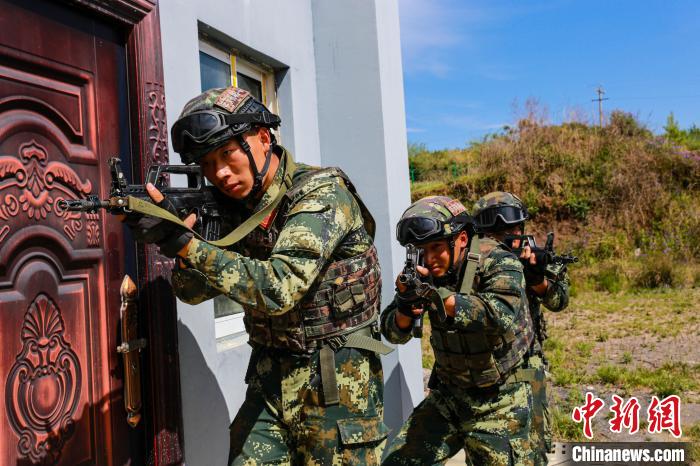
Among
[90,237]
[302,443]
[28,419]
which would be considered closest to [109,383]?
[28,419]

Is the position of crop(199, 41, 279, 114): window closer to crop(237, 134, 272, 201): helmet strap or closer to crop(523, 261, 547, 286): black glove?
crop(237, 134, 272, 201): helmet strap

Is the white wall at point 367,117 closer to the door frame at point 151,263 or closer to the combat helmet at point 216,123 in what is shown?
the door frame at point 151,263

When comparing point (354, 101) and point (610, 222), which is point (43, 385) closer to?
point (354, 101)

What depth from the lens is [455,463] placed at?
4.45 metres

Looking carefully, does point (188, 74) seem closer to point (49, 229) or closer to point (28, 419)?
point (49, 229)

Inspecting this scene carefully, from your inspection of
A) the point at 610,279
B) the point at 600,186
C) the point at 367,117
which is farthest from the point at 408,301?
the point at 600,186

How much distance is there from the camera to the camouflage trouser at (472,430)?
2.77 metres

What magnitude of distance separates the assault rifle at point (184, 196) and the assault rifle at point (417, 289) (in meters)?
0.70

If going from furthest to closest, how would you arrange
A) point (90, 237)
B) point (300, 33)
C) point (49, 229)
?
point (300, 33) → point (90, 237) → point (49, 229)

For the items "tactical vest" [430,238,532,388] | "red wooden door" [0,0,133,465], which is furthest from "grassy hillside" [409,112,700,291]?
"red wooden door" [0,0,133,465]

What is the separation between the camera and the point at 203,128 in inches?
81.4

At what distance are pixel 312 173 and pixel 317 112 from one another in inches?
84.1

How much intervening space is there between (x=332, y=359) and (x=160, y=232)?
78 centimetres

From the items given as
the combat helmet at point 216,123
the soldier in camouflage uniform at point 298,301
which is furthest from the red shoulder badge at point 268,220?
the combat helmet at point 216,123
